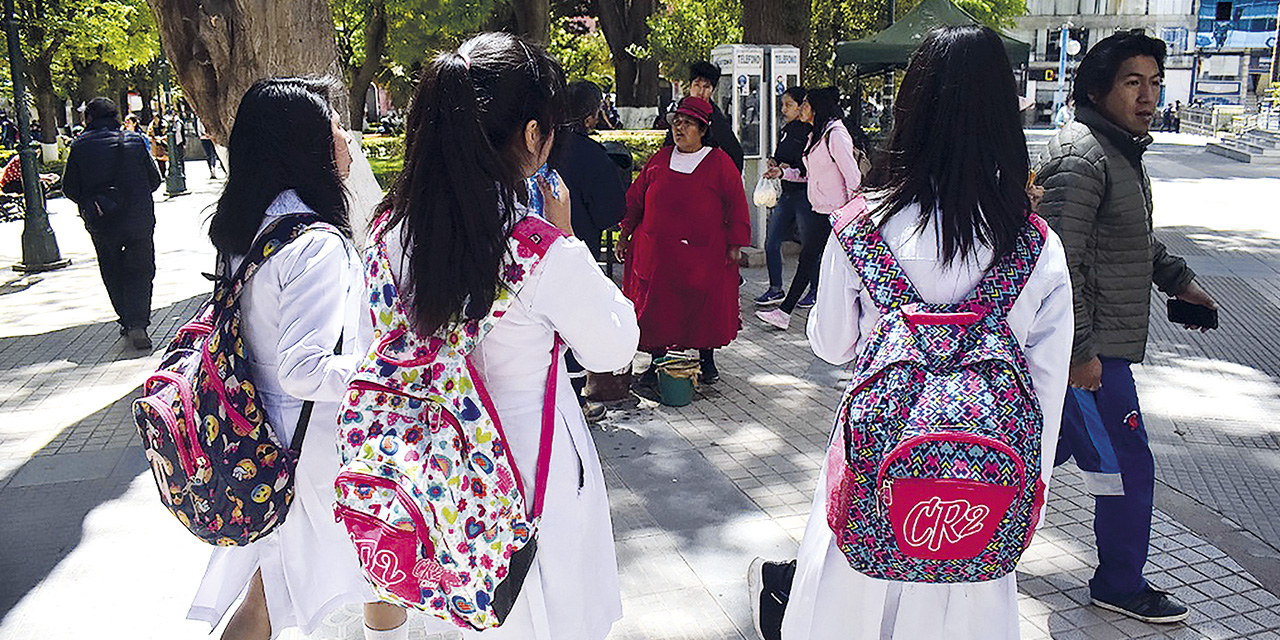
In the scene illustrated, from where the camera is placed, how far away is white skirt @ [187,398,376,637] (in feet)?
8.42

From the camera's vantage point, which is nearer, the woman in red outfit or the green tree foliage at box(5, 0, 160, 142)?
the woman in red outfit

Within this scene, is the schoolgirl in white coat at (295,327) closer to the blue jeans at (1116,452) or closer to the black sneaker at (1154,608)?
the blue jeans at (1116,452)

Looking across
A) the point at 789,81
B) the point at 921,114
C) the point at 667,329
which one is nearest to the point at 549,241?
the point at 921,114

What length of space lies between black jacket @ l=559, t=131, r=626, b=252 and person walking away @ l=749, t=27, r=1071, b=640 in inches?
137

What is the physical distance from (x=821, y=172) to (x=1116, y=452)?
472 centimetres

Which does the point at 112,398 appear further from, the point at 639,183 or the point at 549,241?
the point at 549,241

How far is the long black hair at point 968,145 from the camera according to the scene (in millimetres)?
2203

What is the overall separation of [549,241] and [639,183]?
4.17 metres

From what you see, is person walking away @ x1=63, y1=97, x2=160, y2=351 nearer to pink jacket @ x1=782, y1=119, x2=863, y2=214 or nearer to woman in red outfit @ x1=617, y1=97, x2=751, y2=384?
woman in red outfit @ x1=617, y1=97, x2=751, y2=384

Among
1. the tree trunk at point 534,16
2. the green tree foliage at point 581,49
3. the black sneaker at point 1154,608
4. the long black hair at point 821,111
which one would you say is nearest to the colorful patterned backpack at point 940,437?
the black sneaker at point 1154,608

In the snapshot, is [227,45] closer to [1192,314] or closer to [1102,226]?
[1102,226]

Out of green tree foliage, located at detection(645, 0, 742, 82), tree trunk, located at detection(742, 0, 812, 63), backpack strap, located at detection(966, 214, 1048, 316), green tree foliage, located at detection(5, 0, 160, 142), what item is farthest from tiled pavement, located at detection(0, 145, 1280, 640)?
green tree foliage, located at detection(645, 0, 742, 82)

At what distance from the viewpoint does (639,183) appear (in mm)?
6191

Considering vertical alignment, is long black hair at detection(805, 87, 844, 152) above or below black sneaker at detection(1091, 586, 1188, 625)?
above
